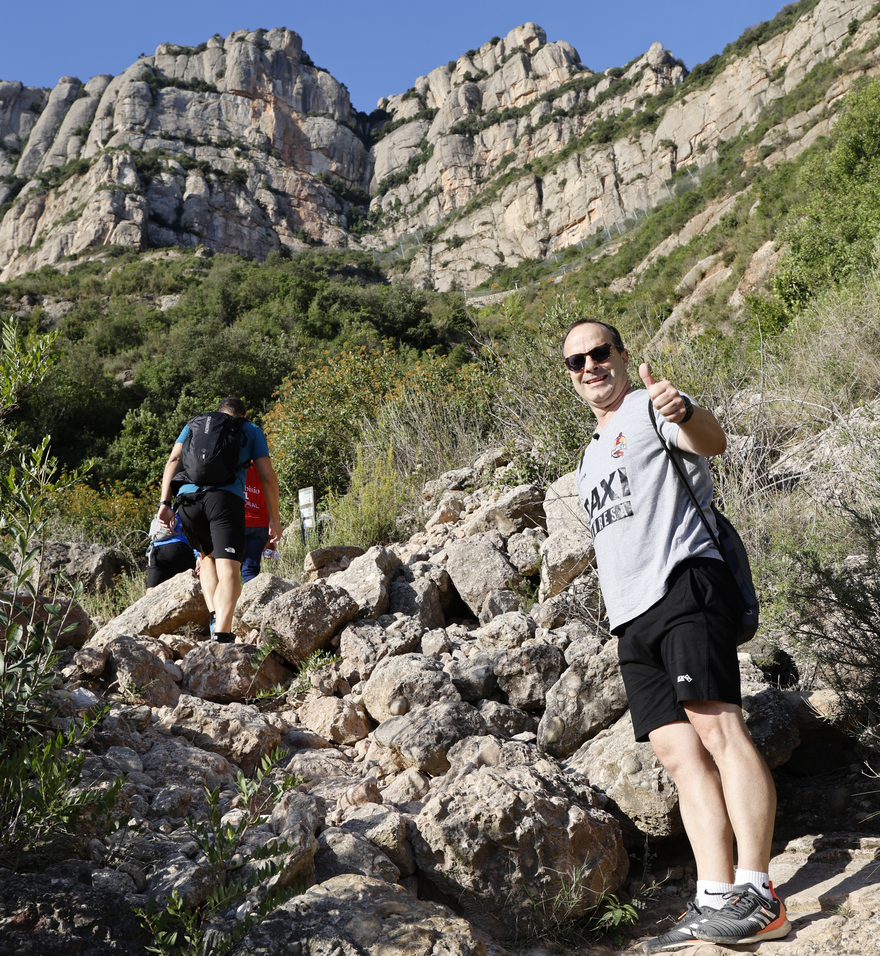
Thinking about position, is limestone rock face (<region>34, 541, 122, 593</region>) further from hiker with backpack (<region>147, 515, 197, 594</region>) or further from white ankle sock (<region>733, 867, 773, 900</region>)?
white ankle sock (<region>733, 867, 773, 900</region>)

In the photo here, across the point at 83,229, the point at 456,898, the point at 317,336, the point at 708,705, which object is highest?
the point at 83,229

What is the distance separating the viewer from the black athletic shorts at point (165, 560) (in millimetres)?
4875

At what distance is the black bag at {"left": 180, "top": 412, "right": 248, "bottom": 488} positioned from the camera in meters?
4.02

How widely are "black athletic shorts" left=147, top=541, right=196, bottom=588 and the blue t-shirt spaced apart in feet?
2.89

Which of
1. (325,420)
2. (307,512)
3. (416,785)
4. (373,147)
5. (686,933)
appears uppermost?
(373,147)

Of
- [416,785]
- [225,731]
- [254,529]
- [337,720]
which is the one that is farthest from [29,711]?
[254,529]

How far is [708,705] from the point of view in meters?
1.88

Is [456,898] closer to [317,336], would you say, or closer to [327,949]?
[327,949]

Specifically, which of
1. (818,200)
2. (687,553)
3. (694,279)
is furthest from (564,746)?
(694,279)

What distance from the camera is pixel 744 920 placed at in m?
1.73

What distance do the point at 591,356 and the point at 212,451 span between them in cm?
260

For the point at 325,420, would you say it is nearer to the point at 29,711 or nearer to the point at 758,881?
the point at 29,711

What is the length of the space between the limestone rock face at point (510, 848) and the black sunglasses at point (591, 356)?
4.97ft

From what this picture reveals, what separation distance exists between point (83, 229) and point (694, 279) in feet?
150
